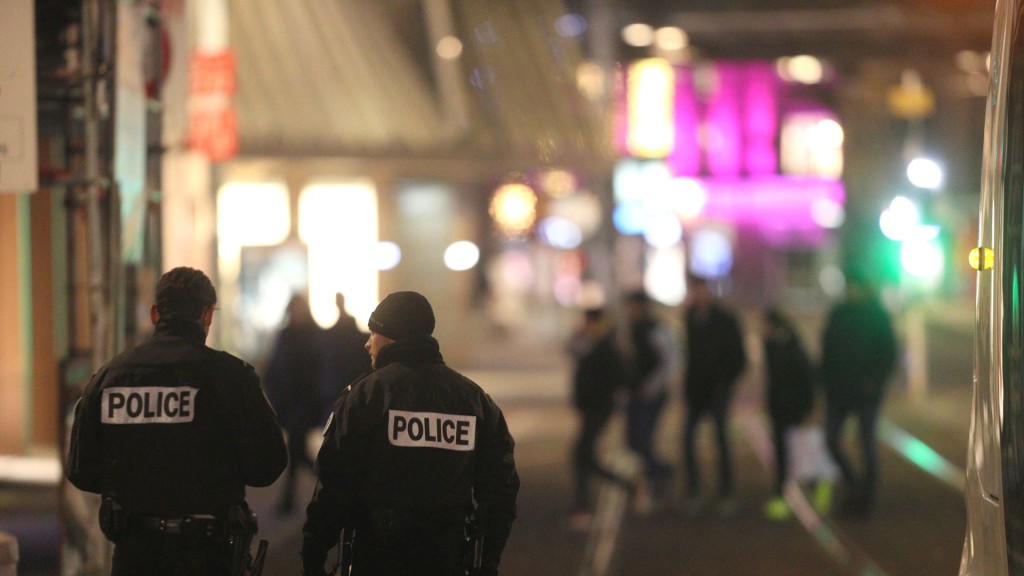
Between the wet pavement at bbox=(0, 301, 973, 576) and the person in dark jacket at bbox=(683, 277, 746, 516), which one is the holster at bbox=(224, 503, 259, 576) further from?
the person in dark jacket at bbox=(683, 277, 746, 516)

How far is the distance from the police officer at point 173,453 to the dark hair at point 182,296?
9 centimetres

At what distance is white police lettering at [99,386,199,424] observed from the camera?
14.2ft

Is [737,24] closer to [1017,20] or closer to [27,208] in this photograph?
[27,208]

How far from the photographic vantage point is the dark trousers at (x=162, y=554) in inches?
169

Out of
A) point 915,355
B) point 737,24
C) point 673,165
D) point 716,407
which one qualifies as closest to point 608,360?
point 716,407

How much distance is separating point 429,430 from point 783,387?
23.7ft

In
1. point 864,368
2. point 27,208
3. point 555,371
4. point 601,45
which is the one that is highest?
point 601,45

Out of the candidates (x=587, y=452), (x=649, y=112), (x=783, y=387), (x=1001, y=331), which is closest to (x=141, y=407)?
(x=1001, y=331)

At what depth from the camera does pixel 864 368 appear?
1073 cm

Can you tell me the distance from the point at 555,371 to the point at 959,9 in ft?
47.0

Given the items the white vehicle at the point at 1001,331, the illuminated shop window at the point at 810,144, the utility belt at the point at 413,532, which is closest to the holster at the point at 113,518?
the utility belt at the point at 413,532

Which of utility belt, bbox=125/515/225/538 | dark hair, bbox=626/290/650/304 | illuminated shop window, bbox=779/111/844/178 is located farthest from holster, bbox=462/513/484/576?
illuminated shop window, bbox=779/111/844/178

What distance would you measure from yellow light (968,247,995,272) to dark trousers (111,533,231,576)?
2.80 metres

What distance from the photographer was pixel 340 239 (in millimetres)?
24500
